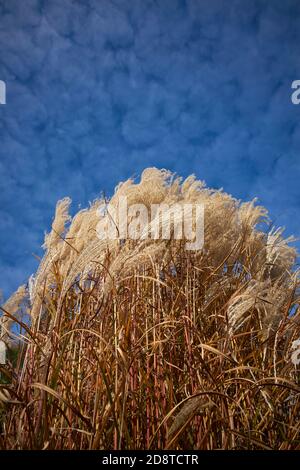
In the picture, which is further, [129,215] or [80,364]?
[129,215]

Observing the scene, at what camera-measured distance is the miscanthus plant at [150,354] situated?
6.33 feet

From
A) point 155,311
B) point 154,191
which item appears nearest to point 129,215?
point 154,191

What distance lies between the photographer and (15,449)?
1772 mm

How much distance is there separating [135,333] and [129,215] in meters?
1.07

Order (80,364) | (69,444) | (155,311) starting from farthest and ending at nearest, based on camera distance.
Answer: (155,311) → (80,364) → (69,444)

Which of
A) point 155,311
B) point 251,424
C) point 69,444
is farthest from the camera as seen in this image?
point 155,311

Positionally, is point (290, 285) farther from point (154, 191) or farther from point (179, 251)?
point (154, 191)

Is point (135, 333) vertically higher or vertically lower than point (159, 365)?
higher

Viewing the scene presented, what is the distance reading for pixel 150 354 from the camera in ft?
8.18

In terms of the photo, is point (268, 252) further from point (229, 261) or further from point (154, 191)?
point (154, 191)

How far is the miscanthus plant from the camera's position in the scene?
6.33 ft
